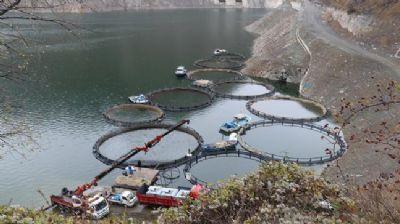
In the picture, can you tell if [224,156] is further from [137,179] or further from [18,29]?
[18,29]

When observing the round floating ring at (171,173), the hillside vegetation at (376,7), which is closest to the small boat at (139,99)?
the round floating ring at (171,173)

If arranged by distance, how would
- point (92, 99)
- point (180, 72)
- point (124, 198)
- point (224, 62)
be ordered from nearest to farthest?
1. point (124, 198)
2. point (92, 99)
3. point (180, 72)
4. point (224, 62)

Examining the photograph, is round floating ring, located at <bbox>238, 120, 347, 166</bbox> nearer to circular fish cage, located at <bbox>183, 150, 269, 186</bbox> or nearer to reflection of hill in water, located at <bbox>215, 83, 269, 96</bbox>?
circular fish cage, located at <bbox>183, 150, 269, 186</bbox>

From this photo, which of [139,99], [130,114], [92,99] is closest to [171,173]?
[130,114]

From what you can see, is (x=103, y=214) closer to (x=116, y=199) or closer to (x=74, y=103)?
(x=116, y=199)

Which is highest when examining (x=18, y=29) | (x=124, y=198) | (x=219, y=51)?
(x=18, y=29)

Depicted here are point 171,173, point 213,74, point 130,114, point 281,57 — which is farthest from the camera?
point 213,74

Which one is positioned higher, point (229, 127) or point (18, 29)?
point (18, 29)
